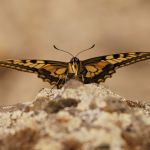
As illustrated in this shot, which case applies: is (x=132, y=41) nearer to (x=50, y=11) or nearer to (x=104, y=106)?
(x=50, y=11)

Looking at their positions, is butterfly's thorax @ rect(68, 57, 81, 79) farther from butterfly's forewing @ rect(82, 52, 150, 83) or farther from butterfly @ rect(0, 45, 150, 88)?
butterfly's forewing @ rect(82, 52, 150, 83)

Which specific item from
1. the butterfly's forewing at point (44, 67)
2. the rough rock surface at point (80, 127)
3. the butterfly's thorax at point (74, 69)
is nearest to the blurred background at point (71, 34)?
the butterfly's forewing at point (44, 67)

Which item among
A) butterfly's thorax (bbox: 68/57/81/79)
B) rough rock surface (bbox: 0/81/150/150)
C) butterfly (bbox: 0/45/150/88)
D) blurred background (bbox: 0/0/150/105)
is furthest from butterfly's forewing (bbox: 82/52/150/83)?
blurred background (bbox: 0/0/150/105)

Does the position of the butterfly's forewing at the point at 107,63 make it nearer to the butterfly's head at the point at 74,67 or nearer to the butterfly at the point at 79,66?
the butterfly at the point at 79,66

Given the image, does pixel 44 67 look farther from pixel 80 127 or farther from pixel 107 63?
pixel 80 127

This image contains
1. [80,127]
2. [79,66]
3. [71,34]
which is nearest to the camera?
[80,127]

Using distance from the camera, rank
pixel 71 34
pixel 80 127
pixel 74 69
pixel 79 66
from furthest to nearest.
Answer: pixel 71 34, pixel 79 66, pixel 74 69, pixel 80 127

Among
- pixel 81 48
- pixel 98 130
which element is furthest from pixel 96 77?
pixel 81 48

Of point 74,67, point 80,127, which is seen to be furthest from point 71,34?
point 80,127
